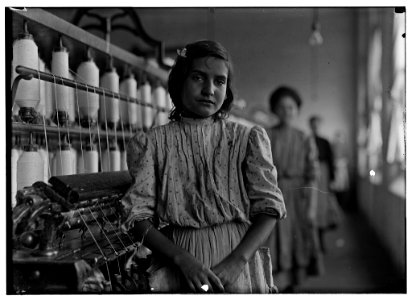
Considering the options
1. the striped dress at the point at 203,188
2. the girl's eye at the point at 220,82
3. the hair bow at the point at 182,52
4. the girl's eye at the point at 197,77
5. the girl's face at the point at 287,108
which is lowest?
the striped dress at the point at 203,188

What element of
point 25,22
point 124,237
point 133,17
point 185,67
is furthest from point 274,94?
point 25,22

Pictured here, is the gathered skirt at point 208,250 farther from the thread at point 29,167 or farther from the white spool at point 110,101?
the white spool at point 110,101

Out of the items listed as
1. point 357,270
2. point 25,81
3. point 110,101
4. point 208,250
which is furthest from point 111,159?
point 357,270

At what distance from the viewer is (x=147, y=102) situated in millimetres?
1458

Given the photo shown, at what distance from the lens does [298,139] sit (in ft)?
4.34

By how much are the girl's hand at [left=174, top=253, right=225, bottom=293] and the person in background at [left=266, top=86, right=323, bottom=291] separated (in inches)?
8.2

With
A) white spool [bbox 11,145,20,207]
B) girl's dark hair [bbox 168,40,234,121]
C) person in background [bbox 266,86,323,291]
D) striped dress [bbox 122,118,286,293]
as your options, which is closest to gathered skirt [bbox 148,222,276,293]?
striped dress [bbox 122,118,286,293]

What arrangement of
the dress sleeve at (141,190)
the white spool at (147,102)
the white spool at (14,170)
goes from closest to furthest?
the dress sleeve at (141,190) → the white spool at (14,170) → the white spool at (147,102)

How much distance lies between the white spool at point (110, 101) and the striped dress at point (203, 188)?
303 millimetres

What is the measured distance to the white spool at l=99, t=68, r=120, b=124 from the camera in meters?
1.36

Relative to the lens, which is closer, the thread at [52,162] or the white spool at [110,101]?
the thread at [52,162]

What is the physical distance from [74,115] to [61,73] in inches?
4.7

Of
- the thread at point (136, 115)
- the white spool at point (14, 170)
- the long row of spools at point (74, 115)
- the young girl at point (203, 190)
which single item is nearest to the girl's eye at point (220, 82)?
the young girl at point (203, 190)

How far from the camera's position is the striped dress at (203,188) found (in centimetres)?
106
